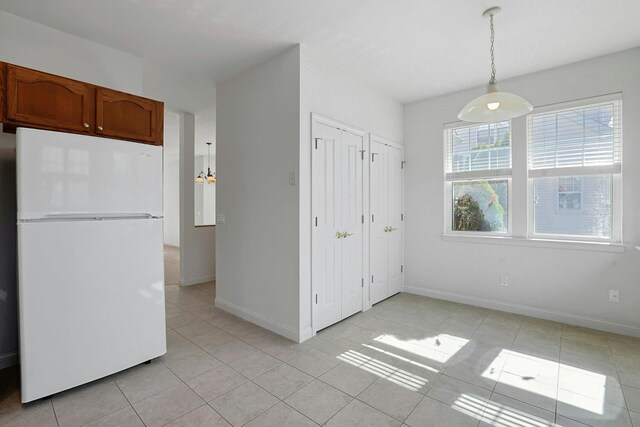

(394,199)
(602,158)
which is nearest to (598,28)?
(602,158)

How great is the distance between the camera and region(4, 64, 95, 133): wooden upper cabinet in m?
1.99

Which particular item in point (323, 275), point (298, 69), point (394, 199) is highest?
point (298, 69)

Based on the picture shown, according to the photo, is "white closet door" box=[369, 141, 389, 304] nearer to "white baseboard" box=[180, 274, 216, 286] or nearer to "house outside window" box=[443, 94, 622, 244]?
"house outside window" box=[443, 94, 622, 244]

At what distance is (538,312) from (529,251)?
70 centimetres

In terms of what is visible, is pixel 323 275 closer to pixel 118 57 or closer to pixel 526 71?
pixel 118 57

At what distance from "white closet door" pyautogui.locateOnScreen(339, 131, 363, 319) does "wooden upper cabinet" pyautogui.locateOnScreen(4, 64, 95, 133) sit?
231 centimetres

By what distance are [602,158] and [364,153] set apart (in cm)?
248

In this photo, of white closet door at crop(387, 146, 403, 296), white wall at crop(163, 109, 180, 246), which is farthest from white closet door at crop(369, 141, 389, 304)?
white wall at crop(163, 109, 180, 246)

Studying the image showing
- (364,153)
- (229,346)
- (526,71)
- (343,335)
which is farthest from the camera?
(364,153)

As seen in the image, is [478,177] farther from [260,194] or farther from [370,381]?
[370,381]

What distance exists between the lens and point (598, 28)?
262cm

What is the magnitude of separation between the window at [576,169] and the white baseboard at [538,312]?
2.83 ft

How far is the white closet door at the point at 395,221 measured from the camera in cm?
428

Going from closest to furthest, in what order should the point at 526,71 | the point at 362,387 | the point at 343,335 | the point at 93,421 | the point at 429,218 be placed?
the point at 93,421, the point at 362,387, the point at 343,335, the point at 526,71, the point at 429,218
